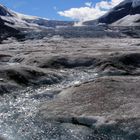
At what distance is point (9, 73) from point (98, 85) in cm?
1070

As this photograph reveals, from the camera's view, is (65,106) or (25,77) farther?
(25,77)

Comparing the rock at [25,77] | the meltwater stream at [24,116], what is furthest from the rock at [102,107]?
the rock at [25,77]

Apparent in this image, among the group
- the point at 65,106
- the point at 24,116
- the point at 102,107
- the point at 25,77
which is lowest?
the point at 24,116

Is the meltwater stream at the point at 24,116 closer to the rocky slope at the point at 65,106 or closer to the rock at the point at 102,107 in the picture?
the rocky slope at the point at 65,106

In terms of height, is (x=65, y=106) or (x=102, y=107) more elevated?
(x=65, y=106)

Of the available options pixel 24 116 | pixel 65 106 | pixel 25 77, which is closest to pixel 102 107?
pixel 65 106

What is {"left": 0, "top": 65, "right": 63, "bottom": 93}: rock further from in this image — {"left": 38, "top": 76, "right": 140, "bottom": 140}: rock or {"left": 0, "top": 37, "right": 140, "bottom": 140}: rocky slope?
{"left": 38, "top": 76, "right": 140, "bottom": 140}: rock

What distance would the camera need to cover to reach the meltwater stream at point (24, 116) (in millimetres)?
22402

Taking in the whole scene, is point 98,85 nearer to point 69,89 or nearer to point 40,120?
point 69,89

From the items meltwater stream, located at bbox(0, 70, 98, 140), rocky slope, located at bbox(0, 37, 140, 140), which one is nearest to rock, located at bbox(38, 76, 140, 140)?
rocky slope, located at bbox(0, 37, 140, 140)

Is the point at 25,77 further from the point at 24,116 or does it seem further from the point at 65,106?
the point at 65,106

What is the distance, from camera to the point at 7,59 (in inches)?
2169

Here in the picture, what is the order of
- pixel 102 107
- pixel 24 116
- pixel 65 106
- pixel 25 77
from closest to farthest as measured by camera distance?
pixel 102 107, pixel 24 116, pixel 65 106, pixel 25 77

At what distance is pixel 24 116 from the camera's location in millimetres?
25734
